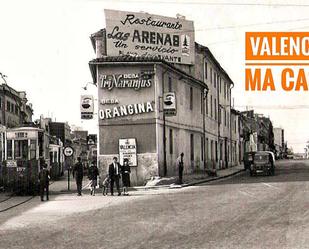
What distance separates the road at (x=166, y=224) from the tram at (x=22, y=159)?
22.2 feet

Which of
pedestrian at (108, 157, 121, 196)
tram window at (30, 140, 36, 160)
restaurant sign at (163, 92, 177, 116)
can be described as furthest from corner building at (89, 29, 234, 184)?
pedestrian at (108, 157, 121, 196)

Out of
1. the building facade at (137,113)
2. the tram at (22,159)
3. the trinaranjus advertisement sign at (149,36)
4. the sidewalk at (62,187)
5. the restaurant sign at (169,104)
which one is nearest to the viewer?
the tram at (22,159)

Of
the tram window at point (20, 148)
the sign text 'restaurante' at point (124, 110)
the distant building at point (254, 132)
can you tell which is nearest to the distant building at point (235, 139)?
the distant building at point (254, 132)

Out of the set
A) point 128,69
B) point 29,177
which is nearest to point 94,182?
point 29,177

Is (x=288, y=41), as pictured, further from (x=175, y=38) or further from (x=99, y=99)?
(x=175, y=38)

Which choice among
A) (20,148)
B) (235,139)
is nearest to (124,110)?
(20,148)

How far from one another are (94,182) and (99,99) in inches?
295

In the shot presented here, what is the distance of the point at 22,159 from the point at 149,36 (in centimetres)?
1354

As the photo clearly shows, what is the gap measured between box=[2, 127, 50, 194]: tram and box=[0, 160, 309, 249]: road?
677cm

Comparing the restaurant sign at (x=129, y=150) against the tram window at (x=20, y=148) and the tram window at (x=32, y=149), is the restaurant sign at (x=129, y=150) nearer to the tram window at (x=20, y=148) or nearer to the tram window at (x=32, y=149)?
the tram window at (x=32, y=149)

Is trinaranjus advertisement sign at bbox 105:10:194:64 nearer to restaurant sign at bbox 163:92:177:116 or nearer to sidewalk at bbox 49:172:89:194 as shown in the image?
restaurant sign at bbox 163:92:177:116

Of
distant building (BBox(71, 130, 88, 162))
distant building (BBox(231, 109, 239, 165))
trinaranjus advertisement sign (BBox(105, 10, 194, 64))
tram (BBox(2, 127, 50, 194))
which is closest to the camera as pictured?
tram (BBox(2, 127, 50, 194))

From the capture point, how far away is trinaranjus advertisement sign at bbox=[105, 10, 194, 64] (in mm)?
35031

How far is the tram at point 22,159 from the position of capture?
27.0 m
